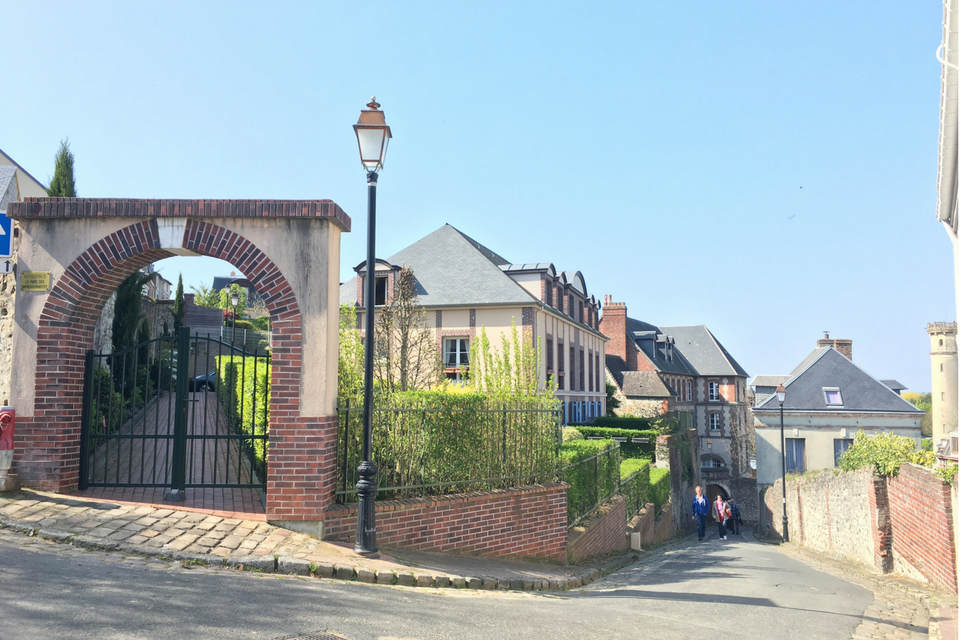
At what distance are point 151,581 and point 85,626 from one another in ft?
3.82

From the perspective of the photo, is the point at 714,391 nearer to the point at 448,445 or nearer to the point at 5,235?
the point at 448,445

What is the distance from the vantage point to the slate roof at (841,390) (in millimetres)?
33250

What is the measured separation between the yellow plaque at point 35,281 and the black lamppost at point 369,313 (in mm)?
3814

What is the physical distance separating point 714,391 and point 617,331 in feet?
41.9

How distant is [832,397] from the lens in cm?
3391

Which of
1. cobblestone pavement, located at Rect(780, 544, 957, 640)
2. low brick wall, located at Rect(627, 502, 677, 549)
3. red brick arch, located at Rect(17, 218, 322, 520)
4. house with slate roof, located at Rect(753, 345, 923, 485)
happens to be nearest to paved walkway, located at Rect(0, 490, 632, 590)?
red brick arch, located at Rect(17, 218, 322, 520)

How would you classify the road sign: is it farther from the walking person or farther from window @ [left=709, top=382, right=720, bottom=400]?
window @ [left=709, top=382, right=720, bottom=400]

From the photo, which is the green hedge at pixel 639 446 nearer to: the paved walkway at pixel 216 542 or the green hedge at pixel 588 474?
the green hedge at pixel 588 474

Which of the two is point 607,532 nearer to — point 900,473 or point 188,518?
point 900,473

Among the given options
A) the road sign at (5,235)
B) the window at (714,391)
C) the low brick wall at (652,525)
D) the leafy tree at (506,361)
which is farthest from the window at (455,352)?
the window at (714,391)

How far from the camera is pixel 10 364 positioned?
8031 mm

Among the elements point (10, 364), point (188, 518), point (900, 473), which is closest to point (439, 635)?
point (188, 518)

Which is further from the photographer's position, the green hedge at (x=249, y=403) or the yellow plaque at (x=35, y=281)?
the green hedge at (x=249, y=403)

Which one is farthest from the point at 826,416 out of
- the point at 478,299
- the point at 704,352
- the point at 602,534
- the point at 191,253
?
the point at 191,253
